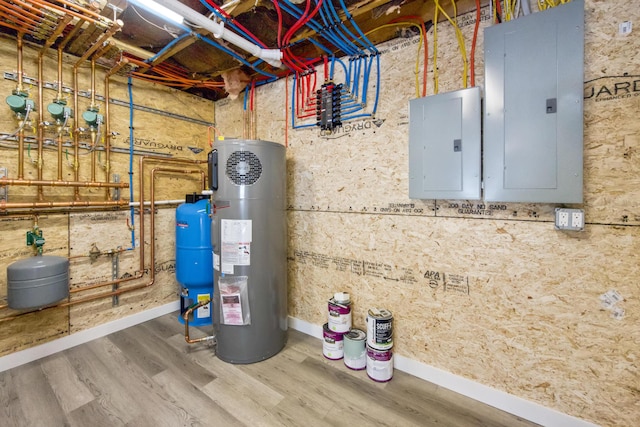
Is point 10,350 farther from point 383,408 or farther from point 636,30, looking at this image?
point 636,30

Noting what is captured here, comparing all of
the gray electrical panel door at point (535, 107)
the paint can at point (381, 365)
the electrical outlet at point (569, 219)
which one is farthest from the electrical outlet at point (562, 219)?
the paint can at point (381, 365)

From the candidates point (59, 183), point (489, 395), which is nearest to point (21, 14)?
point (59, 183)

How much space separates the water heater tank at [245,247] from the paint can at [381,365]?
772 mm

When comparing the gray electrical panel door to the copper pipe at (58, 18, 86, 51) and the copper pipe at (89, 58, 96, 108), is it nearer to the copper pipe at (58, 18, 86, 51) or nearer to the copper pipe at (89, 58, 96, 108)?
the copper pipe at (58, 18, 86, 51)

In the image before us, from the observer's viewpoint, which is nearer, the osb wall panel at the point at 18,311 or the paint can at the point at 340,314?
the osb wall panel at the point at 18,311

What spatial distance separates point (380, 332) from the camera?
1.77 m

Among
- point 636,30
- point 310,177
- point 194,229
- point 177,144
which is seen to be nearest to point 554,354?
point 636,30

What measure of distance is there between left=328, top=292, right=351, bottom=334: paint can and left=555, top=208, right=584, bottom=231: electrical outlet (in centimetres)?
139

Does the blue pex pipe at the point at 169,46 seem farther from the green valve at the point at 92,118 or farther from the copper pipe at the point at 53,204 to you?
the copper pipe at the point at 53,204

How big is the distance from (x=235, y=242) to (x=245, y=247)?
0.08 m

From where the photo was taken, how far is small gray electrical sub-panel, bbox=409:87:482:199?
4.84 feet

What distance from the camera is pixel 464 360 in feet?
5.41

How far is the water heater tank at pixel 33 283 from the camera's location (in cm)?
171

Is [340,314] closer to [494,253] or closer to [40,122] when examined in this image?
[494,253]
